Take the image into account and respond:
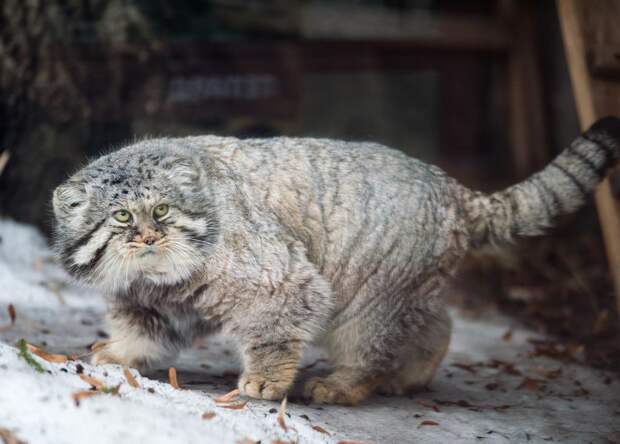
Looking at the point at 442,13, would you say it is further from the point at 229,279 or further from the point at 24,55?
the point at 229,279

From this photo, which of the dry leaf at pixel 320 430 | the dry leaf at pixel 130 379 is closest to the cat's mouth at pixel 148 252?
the dry leaf at pixel 130 379

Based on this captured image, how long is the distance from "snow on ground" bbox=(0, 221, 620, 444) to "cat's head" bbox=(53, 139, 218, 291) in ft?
1.53

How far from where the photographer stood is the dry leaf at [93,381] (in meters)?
2.82

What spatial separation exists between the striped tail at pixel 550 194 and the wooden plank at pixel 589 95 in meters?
0.52

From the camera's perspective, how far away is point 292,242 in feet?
11.9

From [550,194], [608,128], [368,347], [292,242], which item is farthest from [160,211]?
[608,128]

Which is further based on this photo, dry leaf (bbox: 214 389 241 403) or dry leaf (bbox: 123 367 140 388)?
dry leaf (bbox: 214 389 241 403)

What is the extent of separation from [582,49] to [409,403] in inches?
88.2

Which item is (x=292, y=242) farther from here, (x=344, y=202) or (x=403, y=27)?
(x=403, y=27)

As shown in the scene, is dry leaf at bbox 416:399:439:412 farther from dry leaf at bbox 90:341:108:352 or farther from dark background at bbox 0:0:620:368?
dry leaf at bbox 90:341:108:352

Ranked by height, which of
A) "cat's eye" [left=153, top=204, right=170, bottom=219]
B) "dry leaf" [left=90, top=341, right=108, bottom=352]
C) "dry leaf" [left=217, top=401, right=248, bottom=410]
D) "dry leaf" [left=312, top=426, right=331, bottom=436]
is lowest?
"dry leaf" [left=312, top=426, right=331, bottom=436]

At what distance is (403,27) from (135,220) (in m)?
4.93

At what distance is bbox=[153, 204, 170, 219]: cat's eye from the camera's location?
10.9 feet

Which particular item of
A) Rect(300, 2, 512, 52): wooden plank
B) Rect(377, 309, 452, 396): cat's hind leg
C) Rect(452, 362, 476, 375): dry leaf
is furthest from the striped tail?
Rect(300, 2, 512, 52): wooden plank
